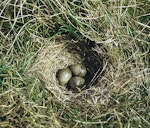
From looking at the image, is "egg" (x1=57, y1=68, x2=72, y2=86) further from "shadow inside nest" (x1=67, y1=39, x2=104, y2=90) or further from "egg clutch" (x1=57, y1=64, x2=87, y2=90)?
"shadow inside nest" (x1=67, y1=39, x2=104, y2=90)

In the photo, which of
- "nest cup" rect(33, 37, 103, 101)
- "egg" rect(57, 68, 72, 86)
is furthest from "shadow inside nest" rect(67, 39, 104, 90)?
"egg" rect(57, 68, 72, 86)

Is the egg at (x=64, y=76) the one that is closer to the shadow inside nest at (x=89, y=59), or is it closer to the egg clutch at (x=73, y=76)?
the egg clutch at (x=73, y=76)

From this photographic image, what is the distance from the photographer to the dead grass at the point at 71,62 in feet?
9.59

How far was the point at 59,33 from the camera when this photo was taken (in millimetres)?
3248

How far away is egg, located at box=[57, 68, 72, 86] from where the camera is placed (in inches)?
129

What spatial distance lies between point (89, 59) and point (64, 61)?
0.18 meters

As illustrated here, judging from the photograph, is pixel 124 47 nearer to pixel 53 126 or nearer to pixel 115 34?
pixel 115 34

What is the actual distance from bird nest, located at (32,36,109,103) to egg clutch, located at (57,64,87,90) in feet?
0.11

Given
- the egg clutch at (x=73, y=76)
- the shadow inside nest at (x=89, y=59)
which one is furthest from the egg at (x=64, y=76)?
the shadow inside nest at (x=89, y=59)

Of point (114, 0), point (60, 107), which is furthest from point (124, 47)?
point (60, 107)

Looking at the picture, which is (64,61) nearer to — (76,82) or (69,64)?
(69,64)

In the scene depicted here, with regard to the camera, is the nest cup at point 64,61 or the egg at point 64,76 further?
the egg at point 64,76

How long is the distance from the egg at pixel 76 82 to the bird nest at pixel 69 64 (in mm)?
39

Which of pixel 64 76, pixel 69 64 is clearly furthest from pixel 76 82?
pixel 69 64
